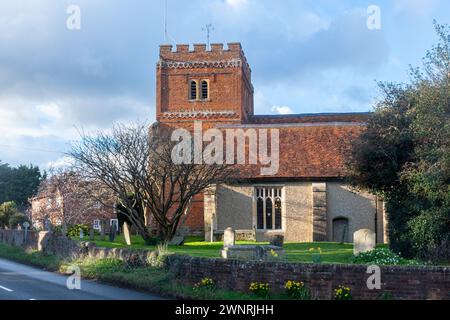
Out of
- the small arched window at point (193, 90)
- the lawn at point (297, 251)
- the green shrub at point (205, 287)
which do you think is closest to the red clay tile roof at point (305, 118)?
the small arched window at point (193, 90)

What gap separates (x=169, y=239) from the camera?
1214 inches

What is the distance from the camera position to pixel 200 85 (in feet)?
161

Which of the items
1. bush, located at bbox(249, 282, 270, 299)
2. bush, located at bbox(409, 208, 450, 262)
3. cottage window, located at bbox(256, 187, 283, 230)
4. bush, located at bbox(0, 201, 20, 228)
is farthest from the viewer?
bush, located at bbox(0, 201, 20, 228)

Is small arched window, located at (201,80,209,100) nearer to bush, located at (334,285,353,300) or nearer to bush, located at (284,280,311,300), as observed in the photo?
bush, located at (284,280,311,300)

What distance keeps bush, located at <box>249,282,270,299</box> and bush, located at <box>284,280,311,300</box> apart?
0.51 metres

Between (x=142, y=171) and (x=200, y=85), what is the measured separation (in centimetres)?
2035

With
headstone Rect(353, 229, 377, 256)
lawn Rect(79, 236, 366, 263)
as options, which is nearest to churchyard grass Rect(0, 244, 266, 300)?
lawn Rect(79, 236, 366, 263)

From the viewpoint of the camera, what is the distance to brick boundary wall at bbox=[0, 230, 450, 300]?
1247cm

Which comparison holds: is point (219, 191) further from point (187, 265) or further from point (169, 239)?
point (187, 265)

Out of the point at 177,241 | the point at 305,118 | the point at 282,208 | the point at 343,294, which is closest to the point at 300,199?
the point at 282,208

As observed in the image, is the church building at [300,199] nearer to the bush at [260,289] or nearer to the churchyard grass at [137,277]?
the churchyard grass at [137,277]

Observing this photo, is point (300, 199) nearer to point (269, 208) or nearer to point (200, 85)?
point (269, 208)
